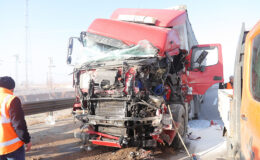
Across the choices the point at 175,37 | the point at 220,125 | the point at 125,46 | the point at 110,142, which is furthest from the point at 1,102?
the point at 220,125

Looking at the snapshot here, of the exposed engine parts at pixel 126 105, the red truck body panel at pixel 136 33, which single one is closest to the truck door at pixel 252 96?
the exposed engine parts at pixel 126 105

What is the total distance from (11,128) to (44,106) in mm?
3935

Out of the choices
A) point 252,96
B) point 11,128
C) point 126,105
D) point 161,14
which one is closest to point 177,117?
point 126,105

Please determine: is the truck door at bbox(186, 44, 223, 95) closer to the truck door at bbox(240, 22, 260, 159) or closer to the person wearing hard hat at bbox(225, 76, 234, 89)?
the person wearing hard hat at bbox(225, 76, 234, 89)

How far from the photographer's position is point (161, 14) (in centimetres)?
504

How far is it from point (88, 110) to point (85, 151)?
1009mm

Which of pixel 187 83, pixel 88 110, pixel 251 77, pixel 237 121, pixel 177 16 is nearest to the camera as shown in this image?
pixel 251 77

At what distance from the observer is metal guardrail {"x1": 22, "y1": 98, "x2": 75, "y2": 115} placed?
554 centimetres

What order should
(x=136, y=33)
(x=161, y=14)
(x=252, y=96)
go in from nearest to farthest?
(x=252, y=96), (x=136, y=33), (x=161, y=14)

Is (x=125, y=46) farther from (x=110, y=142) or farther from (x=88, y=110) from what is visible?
(x=110, y=142)

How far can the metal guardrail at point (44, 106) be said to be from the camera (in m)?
5.54

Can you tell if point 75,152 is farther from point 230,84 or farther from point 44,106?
point 230,84

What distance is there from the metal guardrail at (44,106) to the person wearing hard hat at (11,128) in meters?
3.34

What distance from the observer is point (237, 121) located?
2201 mm
